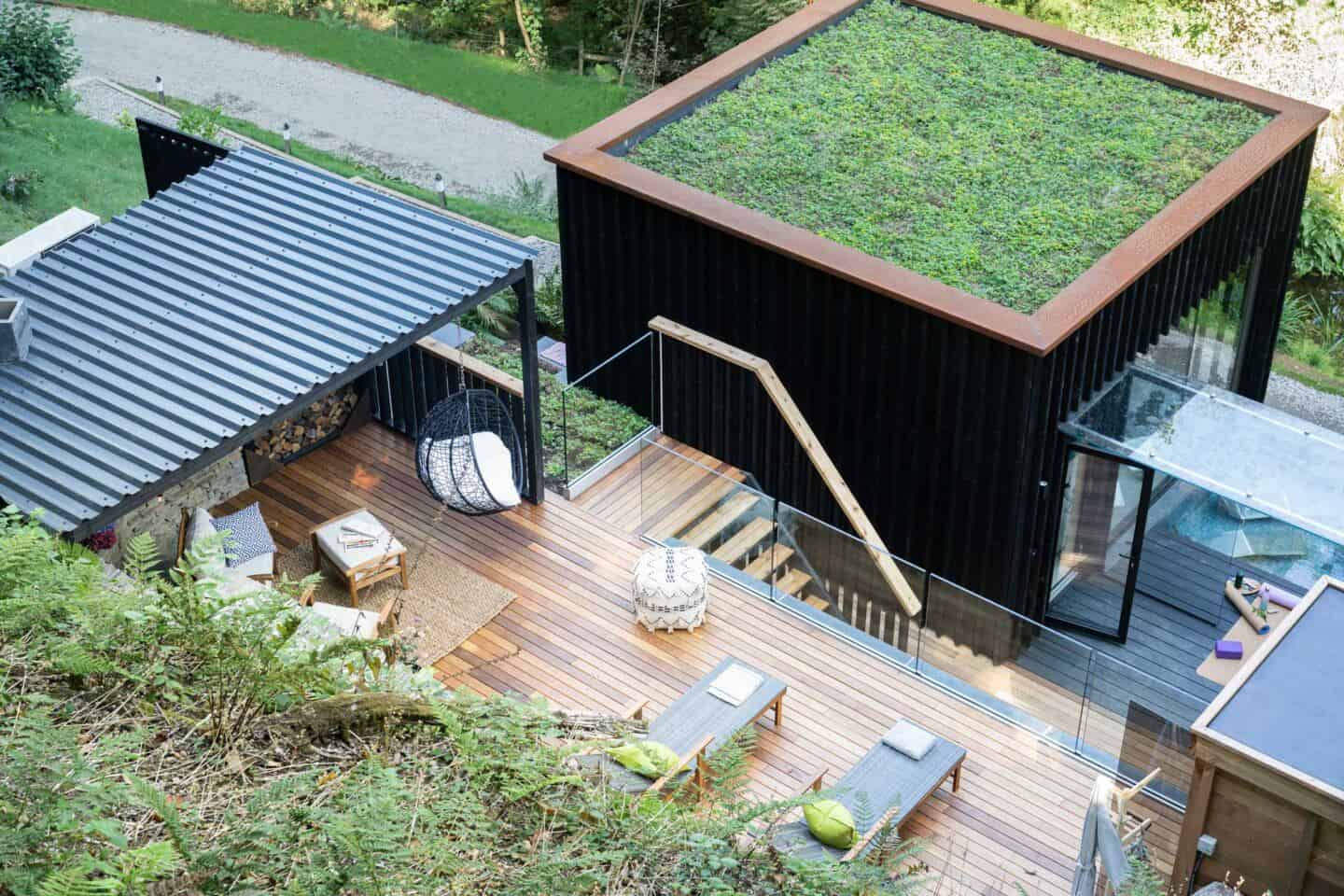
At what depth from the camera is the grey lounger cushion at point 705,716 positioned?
30.3 feet

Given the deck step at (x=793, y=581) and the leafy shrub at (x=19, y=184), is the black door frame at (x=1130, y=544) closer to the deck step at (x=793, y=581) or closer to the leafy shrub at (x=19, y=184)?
the deck step at (x=793, y=581)

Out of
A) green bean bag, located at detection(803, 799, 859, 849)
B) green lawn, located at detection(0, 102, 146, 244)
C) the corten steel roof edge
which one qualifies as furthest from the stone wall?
green lawn, located at detection(0, 102, 146, 244)

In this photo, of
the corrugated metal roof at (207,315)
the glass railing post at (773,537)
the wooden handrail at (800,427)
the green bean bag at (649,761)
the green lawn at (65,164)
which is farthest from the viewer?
the green lawn at (65,164)

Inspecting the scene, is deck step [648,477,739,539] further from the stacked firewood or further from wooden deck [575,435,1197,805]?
the stacked firewood

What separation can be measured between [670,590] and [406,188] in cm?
1171

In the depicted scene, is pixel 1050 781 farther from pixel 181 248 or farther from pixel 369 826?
pixel 181 248

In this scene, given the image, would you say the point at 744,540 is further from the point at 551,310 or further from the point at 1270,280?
the point at 551,310

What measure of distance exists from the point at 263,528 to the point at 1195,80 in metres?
9.21

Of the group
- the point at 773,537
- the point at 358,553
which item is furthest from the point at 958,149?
the point at 358,553

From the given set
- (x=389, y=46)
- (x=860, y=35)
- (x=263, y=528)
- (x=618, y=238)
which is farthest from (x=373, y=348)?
(x=389, y=46)

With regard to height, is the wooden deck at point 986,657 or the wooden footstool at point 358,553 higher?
the wooden footstool at point 358,553

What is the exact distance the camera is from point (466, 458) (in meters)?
10.8

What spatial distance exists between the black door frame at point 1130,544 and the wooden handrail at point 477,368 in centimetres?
434

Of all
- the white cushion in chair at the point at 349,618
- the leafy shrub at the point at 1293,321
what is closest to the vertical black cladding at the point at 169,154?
the white cushion in chair at the point at 349,618
